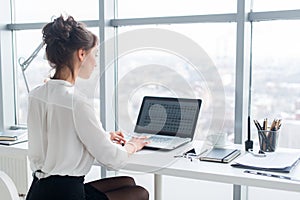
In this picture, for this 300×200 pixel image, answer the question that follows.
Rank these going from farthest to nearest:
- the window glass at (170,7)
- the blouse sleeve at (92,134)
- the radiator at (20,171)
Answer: the radiator at (20,171)
the window glass at (170,7)
the blouse sleeve at (92,134)

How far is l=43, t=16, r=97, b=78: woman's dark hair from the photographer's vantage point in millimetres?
1647

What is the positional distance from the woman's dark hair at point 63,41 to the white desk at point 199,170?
0.52m

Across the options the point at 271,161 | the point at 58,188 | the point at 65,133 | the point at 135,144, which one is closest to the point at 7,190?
the point at 58,188

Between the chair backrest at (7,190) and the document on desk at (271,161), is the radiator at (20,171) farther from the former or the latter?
the document on desk at (271,161)

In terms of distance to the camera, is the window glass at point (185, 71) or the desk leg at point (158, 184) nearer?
the desk leg at point (158, 184)

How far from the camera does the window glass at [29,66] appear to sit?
3217 mm

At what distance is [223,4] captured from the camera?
250cm

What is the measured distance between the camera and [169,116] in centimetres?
222

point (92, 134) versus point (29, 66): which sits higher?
point (29, 66)

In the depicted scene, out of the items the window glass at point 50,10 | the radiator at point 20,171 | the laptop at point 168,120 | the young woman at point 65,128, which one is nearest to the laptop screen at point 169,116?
the laptop at point 168,120

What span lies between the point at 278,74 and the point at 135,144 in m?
1.03

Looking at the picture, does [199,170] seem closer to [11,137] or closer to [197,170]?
[197,170]

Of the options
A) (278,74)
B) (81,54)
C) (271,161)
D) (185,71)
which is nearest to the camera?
(81,54)

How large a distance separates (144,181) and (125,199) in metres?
1.02
